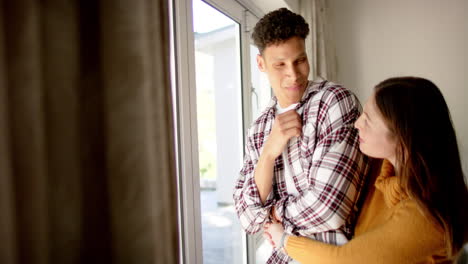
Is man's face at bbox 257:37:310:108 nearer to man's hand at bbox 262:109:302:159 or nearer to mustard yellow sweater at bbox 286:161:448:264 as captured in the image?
man's hand at bbox 262:109:302:159

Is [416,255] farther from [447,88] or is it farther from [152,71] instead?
[447,88]

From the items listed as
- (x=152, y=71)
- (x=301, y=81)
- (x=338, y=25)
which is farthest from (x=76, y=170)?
A: (x=338, y=25)

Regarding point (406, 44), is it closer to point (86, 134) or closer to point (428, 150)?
point (428, 150)

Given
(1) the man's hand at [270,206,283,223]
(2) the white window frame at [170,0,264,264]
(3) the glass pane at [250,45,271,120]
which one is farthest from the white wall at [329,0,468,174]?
(1) the man's hand at [270,206,283,223]

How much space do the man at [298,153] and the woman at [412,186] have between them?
7cm

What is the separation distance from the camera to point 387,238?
75 cm

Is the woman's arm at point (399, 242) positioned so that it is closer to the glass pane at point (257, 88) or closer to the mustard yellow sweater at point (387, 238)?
the mustard yellow sweater at point (387, 238)

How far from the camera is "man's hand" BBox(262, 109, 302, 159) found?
0.97m

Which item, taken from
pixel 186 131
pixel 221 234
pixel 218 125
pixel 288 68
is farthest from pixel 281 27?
pixel 221 234

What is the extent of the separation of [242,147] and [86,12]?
5.21ft

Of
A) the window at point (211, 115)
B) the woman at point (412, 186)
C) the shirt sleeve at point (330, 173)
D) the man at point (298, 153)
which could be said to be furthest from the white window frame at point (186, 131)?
the woman at point (412, 186)

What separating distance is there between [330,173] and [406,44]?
116 inches

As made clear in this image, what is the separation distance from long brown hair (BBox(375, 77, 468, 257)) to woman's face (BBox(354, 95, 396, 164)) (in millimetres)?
20

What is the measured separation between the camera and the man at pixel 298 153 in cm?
85
